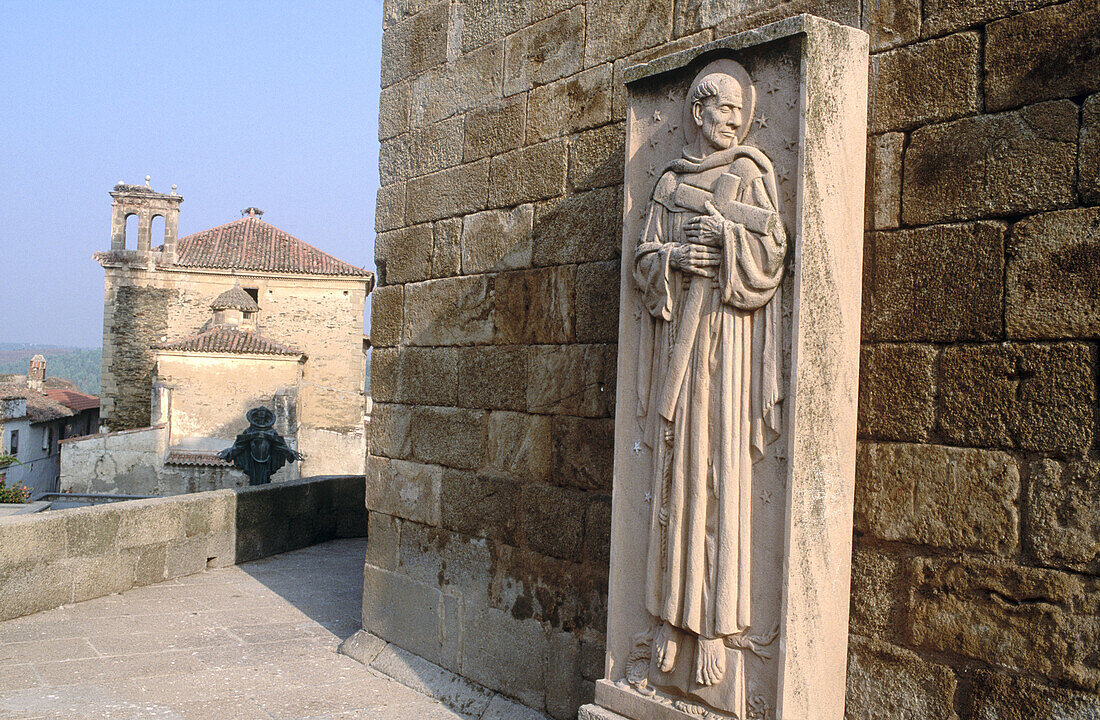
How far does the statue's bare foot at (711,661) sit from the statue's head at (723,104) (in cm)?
149

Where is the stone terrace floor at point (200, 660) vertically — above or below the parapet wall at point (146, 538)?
below

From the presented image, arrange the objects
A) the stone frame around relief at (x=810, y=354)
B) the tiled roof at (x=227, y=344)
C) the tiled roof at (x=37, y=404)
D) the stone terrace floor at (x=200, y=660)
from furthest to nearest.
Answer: the tiled roof at (x=37, y=404), the tiled roof at (x=227, y=344), the stone terrace floor at (x=200, y=660), the stone frame around relief at (x=810, y=354)

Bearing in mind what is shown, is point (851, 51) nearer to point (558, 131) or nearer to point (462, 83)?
point (558, 131)

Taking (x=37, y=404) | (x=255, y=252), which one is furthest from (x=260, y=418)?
(x=37, y=404)

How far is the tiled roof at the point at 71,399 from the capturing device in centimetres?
3697

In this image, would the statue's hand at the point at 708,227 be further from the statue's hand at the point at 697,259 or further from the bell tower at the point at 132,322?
the bell tower at the point at 132,322

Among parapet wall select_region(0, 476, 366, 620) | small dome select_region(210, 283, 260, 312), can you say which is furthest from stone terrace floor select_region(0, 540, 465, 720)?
small dome select_region(210, 283, 260, 312)

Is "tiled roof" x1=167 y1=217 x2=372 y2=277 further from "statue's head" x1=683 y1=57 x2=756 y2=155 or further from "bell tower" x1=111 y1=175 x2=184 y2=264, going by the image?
"statue's head" x1=683 y1=57 x2=756 y2=155

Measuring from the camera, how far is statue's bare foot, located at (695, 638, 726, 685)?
2.60 metres

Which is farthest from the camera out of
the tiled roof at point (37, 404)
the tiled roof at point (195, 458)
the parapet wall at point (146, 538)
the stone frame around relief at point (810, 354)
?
the tiled roof at point (37, 404)

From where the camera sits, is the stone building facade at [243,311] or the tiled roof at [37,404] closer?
the stone building facade at [243,311]

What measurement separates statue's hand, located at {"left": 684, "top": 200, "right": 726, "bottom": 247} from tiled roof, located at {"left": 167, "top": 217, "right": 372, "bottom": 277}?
94.0 ft

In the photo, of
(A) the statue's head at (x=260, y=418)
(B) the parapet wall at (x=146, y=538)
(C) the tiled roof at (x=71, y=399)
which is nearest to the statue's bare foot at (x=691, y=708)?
(B) the parapet wall at (x=146, y=538)

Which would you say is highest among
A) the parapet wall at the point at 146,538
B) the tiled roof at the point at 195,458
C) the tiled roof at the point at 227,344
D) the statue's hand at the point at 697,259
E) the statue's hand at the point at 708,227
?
the tiled roof at the point at 227,344
